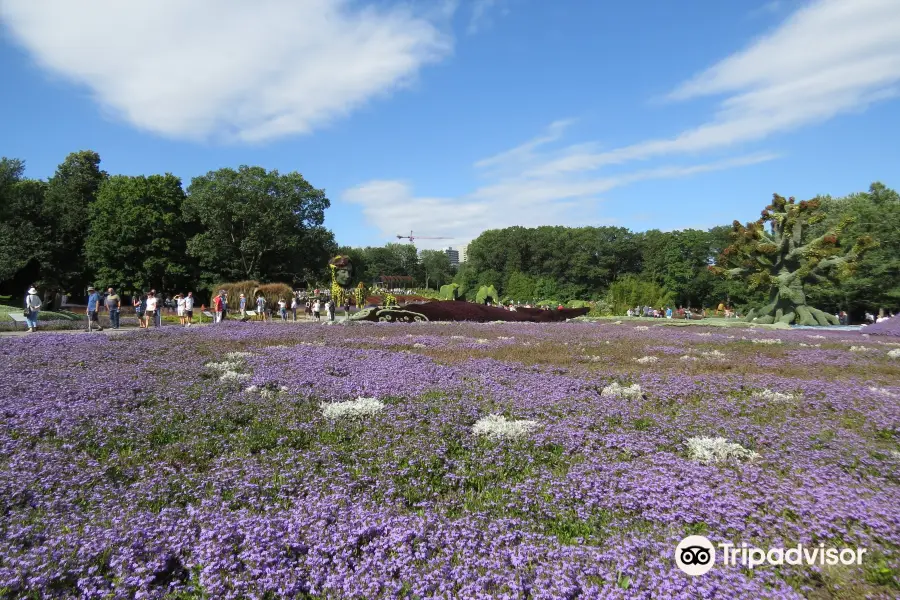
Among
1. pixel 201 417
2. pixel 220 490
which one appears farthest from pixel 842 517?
pixel 201 417

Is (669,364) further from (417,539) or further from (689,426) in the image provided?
(417,539)

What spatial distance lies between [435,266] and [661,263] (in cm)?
9670

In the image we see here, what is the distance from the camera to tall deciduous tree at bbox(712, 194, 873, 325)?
1168 inches

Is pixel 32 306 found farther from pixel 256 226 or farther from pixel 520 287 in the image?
pixel 520 287

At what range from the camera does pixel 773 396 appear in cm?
799

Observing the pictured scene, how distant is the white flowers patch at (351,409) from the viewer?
6.77 m

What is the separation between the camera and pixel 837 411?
725 centimetres

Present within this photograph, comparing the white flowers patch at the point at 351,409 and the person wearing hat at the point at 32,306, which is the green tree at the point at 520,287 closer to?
the person wearing hat at the point at 32,306

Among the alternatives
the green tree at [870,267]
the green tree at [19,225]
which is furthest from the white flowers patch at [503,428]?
the green tree at [19,225]

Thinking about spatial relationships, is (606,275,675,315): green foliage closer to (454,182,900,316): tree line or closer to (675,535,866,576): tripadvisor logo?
(454,182,900,316): tree line

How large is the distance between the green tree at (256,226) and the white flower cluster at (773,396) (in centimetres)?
5382

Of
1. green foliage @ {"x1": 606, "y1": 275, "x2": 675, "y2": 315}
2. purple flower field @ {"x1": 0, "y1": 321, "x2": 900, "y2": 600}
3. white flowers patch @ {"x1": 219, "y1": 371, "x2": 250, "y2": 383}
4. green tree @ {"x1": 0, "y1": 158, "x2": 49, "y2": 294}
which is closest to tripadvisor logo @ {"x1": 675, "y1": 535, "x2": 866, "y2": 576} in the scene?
purple flower field @ {"x1": 0, "y1": 321, "x2": 900, "y2": 600}

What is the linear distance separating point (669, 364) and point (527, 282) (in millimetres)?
91146

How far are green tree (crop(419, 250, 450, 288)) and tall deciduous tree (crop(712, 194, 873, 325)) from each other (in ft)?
461
